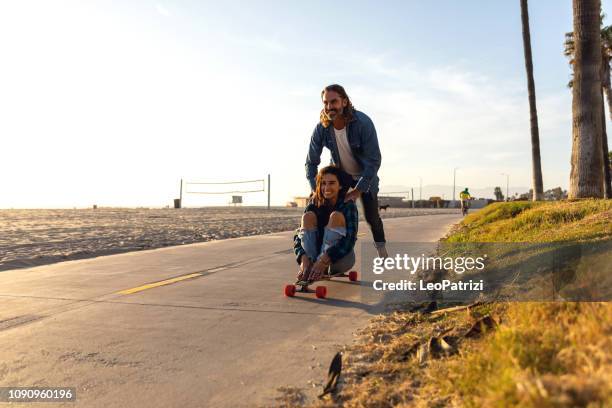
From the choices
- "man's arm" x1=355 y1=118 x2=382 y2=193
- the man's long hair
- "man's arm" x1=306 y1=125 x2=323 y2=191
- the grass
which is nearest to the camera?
the grass

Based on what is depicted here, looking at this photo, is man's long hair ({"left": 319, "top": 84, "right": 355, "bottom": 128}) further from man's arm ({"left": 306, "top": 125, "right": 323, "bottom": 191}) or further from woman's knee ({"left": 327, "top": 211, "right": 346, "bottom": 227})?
woman's knee ({"left": 327, "top": 211, "right": 346, "bottom": 227})

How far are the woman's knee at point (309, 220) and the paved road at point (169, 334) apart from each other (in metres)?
0.85

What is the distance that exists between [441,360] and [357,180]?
407cm

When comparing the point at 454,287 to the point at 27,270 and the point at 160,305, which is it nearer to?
the point at 160,305

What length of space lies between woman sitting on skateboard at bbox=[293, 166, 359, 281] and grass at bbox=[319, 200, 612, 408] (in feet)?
5.63

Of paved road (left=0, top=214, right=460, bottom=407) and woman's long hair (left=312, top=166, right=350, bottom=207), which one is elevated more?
woman's long hair (left=312, top=166, right=350, bottom=207)

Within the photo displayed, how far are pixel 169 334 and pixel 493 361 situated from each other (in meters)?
2.65

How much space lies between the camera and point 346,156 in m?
6.70

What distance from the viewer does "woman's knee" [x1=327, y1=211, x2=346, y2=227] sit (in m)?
5.86

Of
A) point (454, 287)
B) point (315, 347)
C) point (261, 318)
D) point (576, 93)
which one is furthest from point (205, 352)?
point (576, 93)

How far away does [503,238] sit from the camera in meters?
7.75

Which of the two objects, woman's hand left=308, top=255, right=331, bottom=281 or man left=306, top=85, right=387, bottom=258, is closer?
woman's hand left=308, top=255, right=331, bottom=281

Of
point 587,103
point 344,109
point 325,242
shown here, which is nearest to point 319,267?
point 325,242

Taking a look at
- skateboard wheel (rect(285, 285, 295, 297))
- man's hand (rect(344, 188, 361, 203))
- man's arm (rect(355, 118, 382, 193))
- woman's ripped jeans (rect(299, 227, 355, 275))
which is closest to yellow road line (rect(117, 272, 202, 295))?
skateboard wheel (rect(285, 285, 295, 297))
